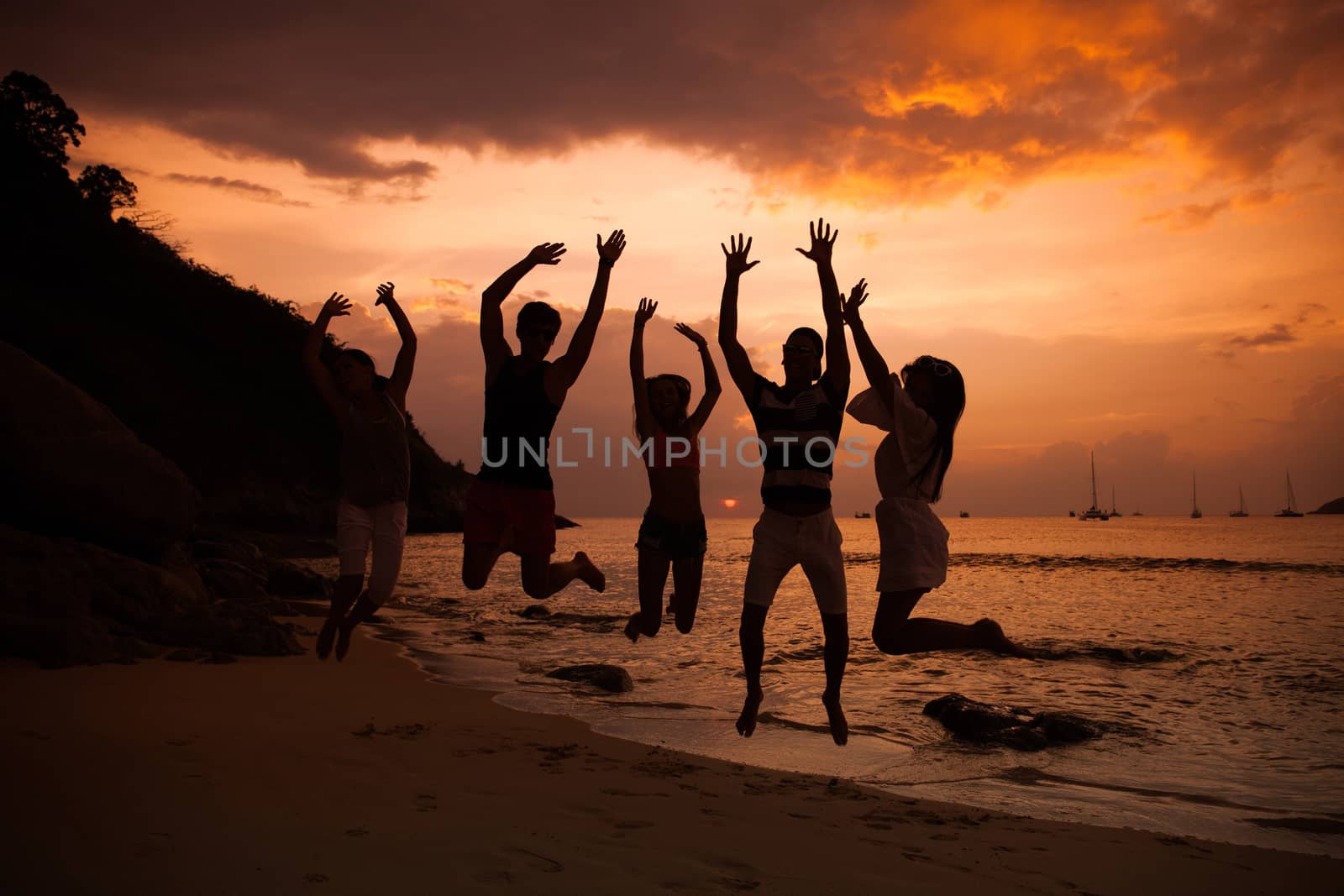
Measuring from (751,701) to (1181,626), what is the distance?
2129 cm

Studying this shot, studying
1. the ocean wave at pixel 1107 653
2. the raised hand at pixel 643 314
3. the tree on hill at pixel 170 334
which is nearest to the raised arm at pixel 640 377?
the raised hand at pixel 643 314

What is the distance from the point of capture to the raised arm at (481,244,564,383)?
6840mm

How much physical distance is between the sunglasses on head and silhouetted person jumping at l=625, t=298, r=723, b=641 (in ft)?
6.61

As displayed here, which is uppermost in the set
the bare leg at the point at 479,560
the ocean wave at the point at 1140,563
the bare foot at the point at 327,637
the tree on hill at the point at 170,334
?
the tree on hill at the point at 170,334

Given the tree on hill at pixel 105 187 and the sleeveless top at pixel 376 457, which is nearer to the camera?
the sleeveless top at pixel 376 457

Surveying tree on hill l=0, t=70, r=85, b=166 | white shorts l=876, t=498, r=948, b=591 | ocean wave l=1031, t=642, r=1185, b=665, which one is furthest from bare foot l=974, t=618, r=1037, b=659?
tree on hill l=0, t=70, r=85, b=166

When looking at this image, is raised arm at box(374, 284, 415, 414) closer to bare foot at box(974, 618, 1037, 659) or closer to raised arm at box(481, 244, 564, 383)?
raised arm at box(481, 244, 564, 383)

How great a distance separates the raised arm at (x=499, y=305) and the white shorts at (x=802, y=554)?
2.44m

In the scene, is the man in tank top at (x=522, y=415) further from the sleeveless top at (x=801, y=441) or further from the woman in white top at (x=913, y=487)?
the woman in white top at (x=913, y=487)

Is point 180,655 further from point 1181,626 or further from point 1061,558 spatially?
point 1061,558

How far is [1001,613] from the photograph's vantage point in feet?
89.9

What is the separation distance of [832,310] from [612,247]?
6.13ft

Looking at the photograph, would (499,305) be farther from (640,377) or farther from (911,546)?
(911,546)

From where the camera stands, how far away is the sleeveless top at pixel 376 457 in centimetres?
755
